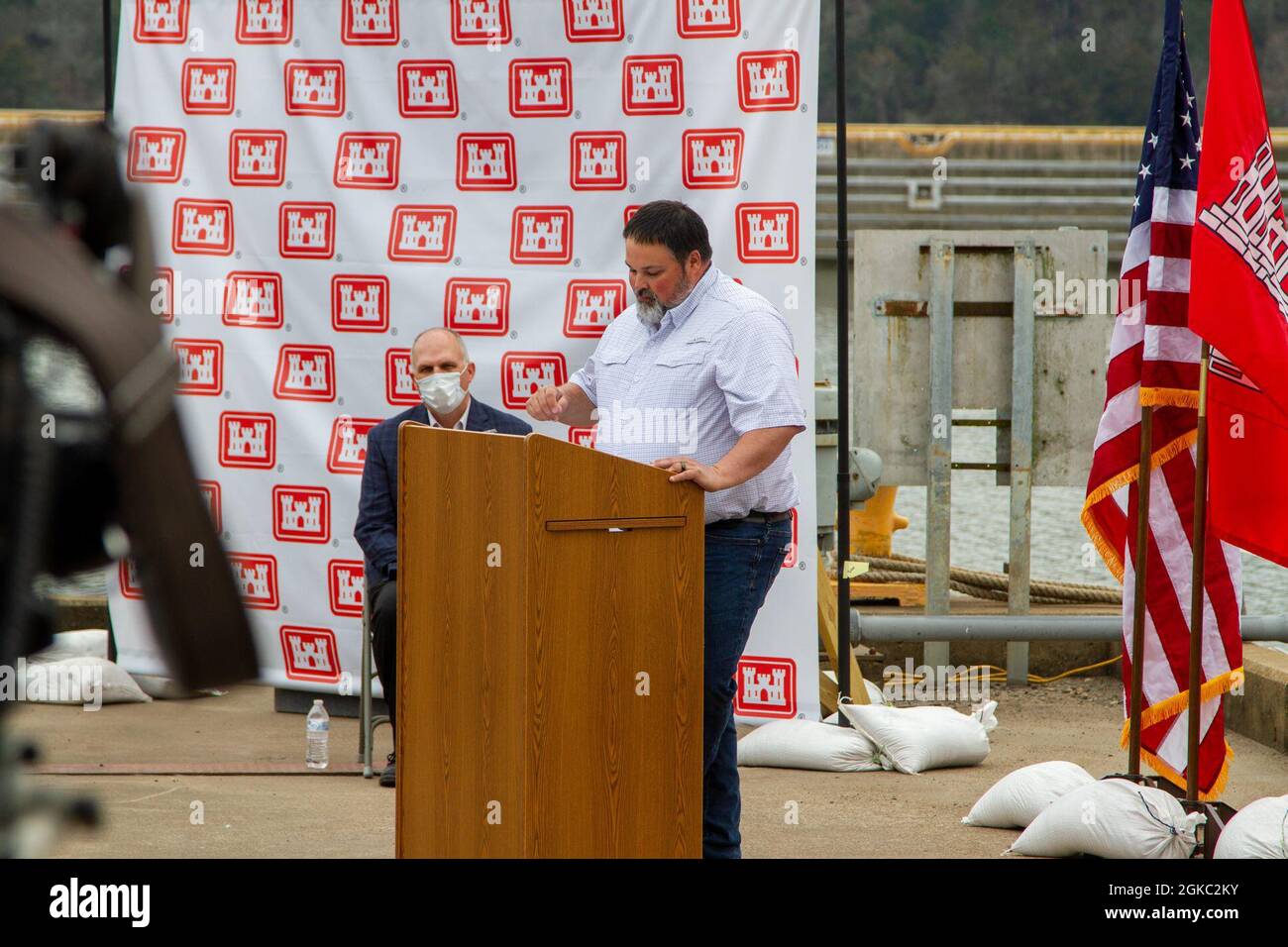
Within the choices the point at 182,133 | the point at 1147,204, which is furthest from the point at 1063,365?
the point at 182,133

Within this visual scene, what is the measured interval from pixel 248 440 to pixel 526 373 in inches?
44.0

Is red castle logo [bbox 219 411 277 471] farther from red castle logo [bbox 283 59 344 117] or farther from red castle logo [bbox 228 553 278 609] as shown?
red castle logo [bbox 283 59 344 117]

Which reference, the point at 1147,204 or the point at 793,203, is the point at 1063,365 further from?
the point at 1147,204

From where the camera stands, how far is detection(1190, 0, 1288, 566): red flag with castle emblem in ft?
11.5

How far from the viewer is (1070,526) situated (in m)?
22.2

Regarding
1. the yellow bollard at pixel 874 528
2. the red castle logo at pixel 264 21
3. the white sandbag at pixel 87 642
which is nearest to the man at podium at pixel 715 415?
the red castle logo at pixel 264 21

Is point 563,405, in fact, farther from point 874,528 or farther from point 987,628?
point 874,528

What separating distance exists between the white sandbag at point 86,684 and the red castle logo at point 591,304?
224 cm

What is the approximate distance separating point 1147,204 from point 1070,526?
61.8 ft

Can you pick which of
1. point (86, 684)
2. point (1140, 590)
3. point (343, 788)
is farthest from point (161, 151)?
point (1140, 590)

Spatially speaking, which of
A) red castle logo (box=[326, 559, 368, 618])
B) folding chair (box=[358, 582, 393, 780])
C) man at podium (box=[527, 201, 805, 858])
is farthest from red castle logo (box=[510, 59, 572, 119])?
man at podium (box=[527, 201, 805, 858])

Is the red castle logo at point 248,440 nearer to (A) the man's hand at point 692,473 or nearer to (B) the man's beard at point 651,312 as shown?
(B) the man's beard at point 651,312

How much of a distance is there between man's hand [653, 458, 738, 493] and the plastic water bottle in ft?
8.18

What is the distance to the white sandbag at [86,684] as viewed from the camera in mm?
6145
